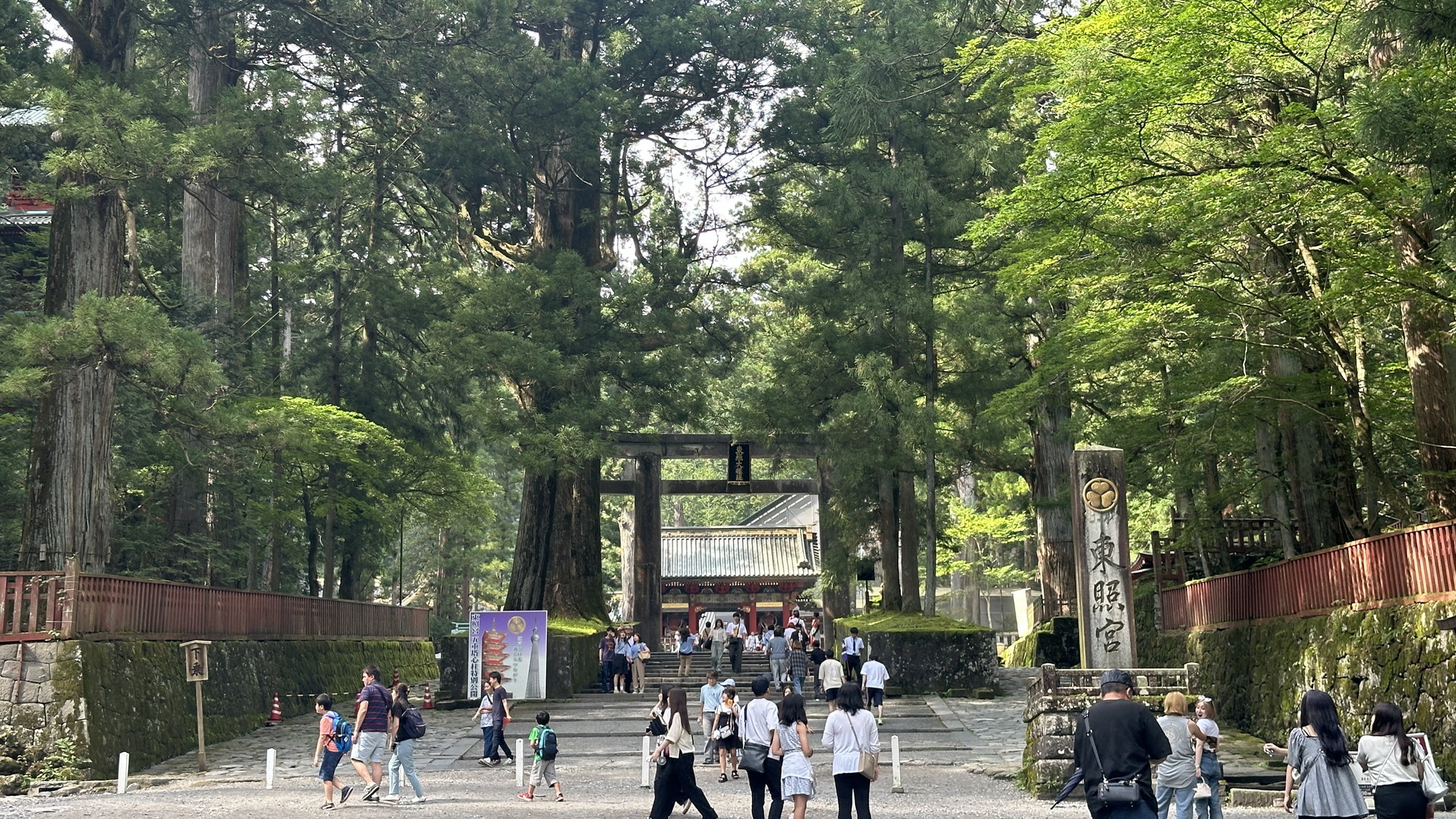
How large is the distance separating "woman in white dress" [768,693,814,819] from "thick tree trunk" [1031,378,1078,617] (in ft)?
53.3

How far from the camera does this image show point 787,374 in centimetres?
2641

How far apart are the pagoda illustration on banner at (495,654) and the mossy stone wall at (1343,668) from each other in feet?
38.4

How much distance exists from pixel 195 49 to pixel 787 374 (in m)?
13.2

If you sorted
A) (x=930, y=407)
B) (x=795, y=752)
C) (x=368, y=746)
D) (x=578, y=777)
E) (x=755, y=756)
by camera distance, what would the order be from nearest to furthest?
(x=795, y=752) → (x=755, y=756) → (x=368, y=746) → (x=578, y=777) → (x=930, y=407)

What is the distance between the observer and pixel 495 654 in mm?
21859

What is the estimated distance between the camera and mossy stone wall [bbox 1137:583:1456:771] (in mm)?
12117

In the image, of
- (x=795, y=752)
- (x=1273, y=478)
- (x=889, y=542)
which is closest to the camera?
(x=795, y=752)

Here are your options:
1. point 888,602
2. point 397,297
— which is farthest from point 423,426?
point 888,602

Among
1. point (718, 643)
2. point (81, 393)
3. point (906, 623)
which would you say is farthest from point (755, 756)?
point (718, 643)

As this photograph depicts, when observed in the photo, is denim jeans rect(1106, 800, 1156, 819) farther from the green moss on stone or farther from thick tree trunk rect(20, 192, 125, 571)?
the green moss on stone

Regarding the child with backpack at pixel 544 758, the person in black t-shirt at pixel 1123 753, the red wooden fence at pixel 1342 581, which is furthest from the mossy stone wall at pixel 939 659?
the person in black t-shirt at pixel 1123 753

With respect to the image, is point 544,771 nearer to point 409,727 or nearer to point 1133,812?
point 409,727

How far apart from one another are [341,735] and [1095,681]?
24.9ft

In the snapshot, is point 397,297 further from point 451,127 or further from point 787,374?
point 787,374
